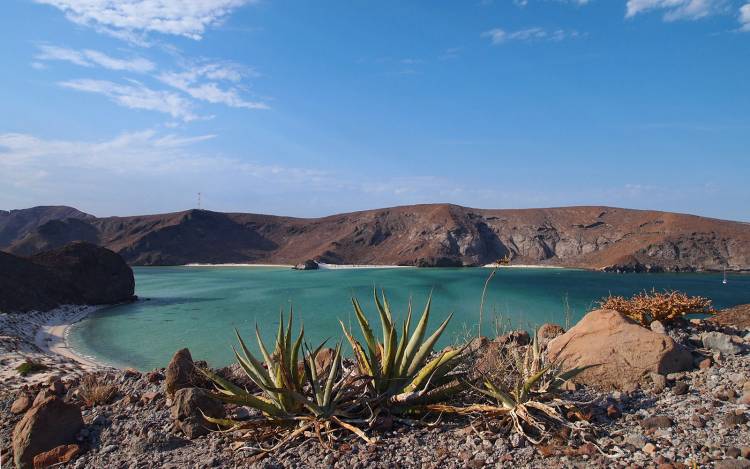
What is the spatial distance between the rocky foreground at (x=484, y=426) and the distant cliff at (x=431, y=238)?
77.9 meters

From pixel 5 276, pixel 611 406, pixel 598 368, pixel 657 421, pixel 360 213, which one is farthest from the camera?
pixel 360 213

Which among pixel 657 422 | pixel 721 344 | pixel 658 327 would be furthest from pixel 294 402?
pixel 658 327

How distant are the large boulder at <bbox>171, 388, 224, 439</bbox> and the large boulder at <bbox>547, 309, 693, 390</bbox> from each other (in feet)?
11.0

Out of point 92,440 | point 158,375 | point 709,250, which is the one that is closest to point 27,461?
point 92,440

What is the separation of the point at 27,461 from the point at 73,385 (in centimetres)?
237

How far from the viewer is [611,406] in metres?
4.04

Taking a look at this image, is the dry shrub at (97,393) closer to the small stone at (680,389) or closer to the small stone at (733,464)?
the small stone at (733,464)

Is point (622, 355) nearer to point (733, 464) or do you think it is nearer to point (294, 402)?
point (733, 464)

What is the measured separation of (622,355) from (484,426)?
214 centimetres

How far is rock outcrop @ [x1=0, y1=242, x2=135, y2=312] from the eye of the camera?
23797 mm

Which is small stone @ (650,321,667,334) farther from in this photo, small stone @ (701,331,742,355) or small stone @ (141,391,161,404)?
small stone @ (141,391,161,404)

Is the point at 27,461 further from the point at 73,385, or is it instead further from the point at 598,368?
the point at 598,368

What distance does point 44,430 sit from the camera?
→ 13.4ft

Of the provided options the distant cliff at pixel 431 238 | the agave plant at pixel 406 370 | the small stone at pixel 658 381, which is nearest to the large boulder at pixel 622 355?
the small stone at pixel 658 381
